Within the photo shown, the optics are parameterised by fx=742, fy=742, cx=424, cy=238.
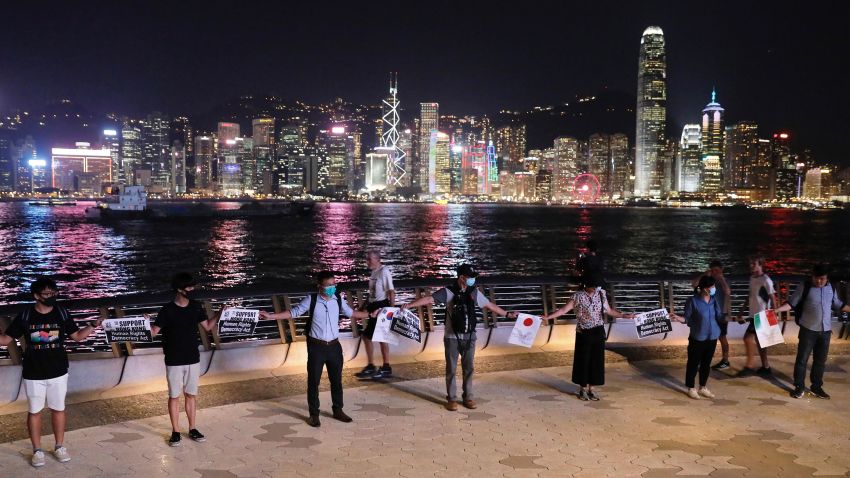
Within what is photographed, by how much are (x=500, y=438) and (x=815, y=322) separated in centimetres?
→ 476

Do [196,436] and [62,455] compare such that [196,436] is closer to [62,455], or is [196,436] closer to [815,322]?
[62,455]

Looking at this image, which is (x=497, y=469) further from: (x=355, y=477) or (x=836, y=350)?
(x=836, y=350)

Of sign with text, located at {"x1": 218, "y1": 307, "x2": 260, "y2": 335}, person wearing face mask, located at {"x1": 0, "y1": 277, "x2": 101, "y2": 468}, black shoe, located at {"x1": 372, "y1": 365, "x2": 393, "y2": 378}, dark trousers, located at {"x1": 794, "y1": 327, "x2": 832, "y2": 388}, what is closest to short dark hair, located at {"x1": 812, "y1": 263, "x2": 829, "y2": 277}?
dark trousers, located at {"x1": 794, "y1": 327, "x2": 832, "y2": 388}

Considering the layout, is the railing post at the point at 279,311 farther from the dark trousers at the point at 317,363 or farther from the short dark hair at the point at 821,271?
the short dark hair at the point at 821,271

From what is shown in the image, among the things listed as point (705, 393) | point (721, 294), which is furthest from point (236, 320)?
point (721, 294)

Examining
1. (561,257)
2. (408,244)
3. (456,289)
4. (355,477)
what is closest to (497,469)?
(355,477)

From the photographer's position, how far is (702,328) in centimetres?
955

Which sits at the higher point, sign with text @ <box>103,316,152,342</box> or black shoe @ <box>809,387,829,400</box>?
sign with text @ <box>103,316,152,342</box>

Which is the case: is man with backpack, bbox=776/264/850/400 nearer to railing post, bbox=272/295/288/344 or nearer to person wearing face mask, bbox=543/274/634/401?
person wearing face mask, bbox=543/274/634/401

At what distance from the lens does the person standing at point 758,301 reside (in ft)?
34.9

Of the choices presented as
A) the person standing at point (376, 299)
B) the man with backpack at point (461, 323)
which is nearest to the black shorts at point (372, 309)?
the person standing at point (376, 299)

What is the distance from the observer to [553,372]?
1108 centimetres

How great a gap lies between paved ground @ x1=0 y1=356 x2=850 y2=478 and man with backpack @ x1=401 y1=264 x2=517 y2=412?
0.27m

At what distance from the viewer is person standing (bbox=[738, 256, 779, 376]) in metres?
10.6
